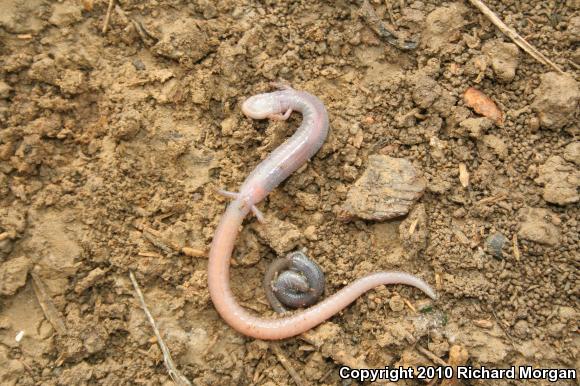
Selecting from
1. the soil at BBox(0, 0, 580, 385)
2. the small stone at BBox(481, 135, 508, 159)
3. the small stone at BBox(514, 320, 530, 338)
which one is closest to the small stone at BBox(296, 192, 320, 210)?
the soil at BBox(0, 0, 580, 385)

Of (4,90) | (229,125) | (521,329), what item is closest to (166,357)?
(229,125)

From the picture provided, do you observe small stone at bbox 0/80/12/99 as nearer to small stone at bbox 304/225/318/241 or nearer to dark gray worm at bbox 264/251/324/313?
dark gray worm at bbox 264/251/324/313

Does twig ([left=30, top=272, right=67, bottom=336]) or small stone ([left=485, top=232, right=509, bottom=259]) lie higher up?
small stone ([left=485, top=232, right=509, bottom=259])

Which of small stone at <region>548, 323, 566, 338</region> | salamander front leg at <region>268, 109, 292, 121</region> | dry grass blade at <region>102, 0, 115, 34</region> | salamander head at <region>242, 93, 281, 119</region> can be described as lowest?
small stone at <region>548, 323, 566, 338</region>

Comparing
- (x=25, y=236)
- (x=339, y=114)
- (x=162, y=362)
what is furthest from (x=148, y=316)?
(x=339, y=114)

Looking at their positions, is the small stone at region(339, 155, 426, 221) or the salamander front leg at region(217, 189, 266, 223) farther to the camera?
the salamander front leg at region(217, 189, 266, 223)

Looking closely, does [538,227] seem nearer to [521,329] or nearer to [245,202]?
[521,329]

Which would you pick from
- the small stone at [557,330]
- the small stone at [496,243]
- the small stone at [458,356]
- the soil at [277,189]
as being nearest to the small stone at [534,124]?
the soil at [277,189]
